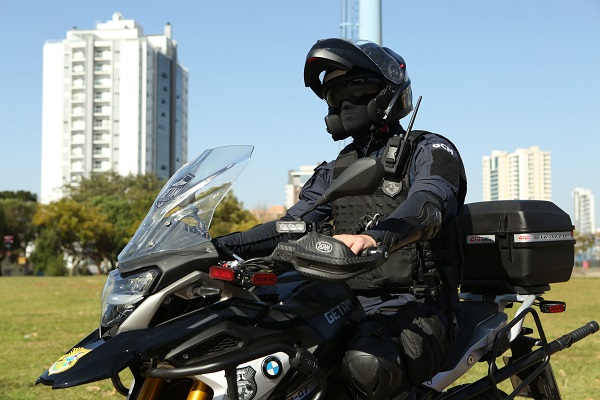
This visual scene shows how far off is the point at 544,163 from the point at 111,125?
68.5m

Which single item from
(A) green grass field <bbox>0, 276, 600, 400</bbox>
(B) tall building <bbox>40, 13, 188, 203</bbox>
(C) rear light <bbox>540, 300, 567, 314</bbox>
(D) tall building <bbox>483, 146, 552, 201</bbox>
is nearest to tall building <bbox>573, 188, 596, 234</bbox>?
(D) tall building <bbox>483, 146, 552, 201</bbox>

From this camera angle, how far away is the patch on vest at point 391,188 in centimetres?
333

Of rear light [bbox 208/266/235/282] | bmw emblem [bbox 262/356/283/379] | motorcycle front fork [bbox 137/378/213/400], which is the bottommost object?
motorcycle front fork [bbox 137/378/213/400]

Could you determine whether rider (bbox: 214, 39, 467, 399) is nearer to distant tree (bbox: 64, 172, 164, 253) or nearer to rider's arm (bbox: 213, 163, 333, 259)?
rider's arm (bbox: 213, 163, 333, 259)

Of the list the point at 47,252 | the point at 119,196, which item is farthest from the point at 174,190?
the point at 119,196

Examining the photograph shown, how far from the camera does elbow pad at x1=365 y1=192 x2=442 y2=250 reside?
9.00 feet

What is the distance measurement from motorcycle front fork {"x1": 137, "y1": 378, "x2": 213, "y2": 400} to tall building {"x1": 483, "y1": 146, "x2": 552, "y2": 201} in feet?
388

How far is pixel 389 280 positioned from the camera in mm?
3322

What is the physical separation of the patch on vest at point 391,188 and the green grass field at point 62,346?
3913 millimetres

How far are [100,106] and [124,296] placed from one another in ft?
410

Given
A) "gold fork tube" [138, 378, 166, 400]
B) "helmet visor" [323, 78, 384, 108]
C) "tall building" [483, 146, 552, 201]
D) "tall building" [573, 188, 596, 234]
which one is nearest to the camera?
"gold fork tube" [138, 378, 166, 400]

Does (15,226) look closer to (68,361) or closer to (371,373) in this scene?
(68,361)

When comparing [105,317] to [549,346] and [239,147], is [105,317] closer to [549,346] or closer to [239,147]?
[239,147]

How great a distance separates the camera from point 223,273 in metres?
2.55
